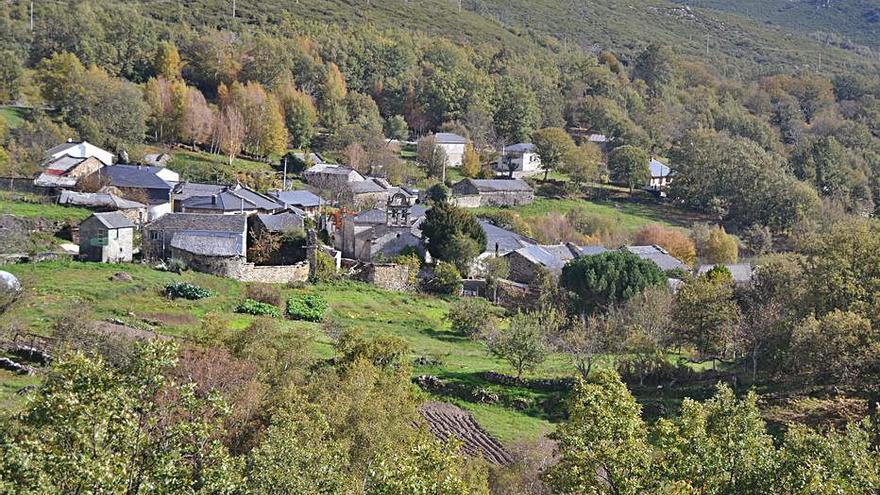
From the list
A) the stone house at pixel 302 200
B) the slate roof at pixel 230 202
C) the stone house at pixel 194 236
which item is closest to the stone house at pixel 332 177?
the stone house at pixel 302 200

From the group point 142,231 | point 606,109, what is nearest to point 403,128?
point 606,109

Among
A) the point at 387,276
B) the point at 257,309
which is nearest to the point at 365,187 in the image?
the point at 387,276

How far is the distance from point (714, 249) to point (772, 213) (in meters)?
12.8

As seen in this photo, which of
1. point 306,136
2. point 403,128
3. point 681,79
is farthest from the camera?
point 681,79

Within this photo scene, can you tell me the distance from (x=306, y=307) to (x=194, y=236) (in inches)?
314

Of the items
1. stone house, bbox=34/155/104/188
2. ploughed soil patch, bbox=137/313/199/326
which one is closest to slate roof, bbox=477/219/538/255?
ploughed soil patch, bbox=137/313/199/326

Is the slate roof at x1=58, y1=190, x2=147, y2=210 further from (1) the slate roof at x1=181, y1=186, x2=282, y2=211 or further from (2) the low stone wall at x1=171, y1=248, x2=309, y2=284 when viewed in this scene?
(2) the low stone wall at x1=171, y1=248, x2=309, y2=284

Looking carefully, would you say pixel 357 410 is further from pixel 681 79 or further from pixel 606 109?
pixel 681 79

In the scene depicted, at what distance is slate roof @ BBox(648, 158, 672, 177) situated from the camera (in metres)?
82.5

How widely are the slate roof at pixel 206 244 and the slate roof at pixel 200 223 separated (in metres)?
0.66

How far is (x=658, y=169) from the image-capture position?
274 feet

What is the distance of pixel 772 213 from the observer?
70250 millimetres

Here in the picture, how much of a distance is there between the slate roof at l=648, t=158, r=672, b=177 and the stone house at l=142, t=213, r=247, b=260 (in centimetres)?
4963

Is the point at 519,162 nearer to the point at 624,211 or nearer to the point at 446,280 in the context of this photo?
the point at 624,211
